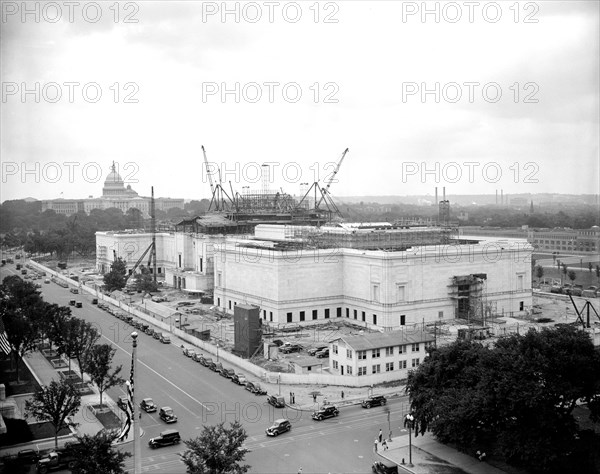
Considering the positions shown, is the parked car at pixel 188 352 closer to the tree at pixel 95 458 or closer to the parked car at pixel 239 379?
the parked car at pixel 239 379

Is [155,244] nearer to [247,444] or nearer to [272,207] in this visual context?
[272,207]

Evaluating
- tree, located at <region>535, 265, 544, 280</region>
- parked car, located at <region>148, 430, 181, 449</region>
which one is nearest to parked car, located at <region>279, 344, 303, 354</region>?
parked car, located at <region>148, 430, 181, 449</region>

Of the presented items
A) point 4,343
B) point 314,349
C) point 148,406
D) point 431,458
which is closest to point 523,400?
point 431,458

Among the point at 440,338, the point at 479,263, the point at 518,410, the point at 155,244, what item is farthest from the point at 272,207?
the point at 518,410

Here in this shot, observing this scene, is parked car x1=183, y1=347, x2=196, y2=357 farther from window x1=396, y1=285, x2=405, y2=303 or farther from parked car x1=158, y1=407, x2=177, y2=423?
window x1=396, y1=285, x2=405, y2=303

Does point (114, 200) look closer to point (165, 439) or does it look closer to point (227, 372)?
point (227, 372)

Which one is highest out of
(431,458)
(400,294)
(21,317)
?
(21,317)
